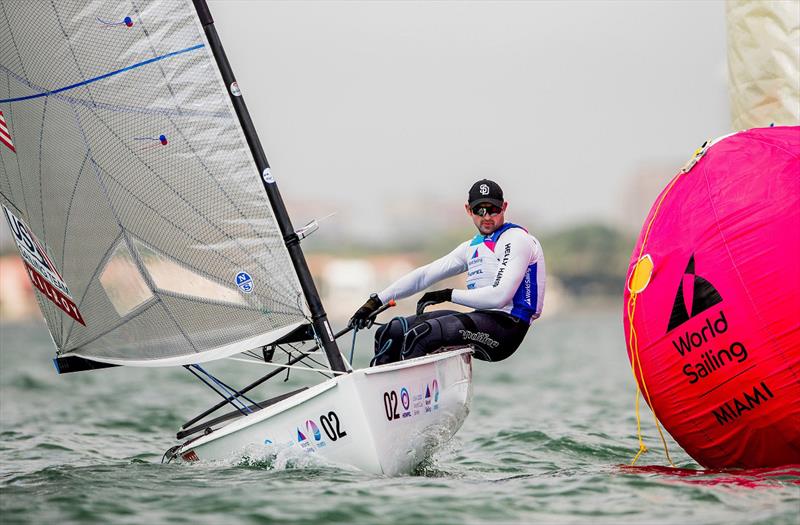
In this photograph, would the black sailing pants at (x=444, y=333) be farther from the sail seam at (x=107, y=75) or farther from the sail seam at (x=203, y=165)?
the sail seam at (x=107, y=75)

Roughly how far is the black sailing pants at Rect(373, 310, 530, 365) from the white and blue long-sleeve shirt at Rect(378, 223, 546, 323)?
0.08 m

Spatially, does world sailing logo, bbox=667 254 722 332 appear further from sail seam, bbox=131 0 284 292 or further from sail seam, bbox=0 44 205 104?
sail seam, bbox=0 44 205 104

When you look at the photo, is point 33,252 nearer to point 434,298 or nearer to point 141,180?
point 141,180

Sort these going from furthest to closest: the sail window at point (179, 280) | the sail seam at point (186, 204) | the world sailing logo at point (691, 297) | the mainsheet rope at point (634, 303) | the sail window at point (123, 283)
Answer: the sail window at point (123, 283) < the sail window at point (179, 280) < the sail seam at point (186, 204) < the mainsheet rope at point (634, 303) < the world sailing logo at point (691, 297)

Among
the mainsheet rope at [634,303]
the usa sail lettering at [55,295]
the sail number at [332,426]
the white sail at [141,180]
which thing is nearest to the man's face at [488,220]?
the mainsheet rope at [634,303]

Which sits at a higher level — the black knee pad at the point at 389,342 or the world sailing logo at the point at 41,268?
the world sailing logo at the point at 41,268

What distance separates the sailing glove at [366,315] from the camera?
5414 mm

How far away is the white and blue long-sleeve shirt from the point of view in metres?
5.48

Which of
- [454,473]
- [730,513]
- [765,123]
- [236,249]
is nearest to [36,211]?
[236,249]

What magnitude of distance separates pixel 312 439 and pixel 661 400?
5.43 feet

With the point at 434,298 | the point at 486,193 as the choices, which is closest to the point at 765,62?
the point at 486,193

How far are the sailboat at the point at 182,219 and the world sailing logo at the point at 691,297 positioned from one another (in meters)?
1.17

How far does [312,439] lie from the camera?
16.2 feet

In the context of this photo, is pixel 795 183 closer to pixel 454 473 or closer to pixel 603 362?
pixel 454 473
